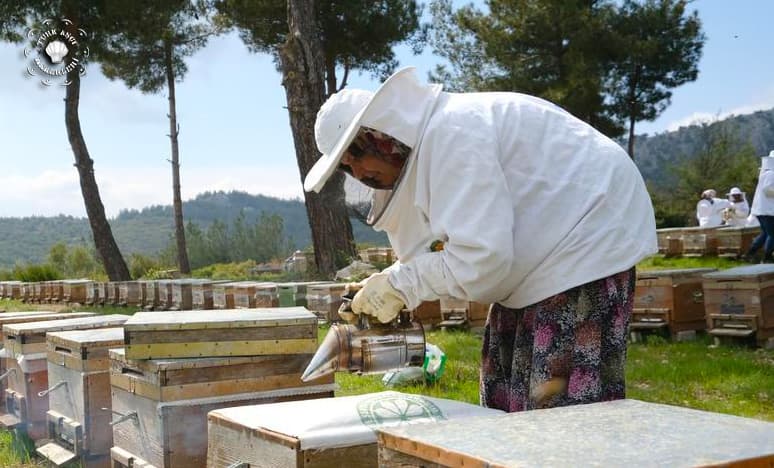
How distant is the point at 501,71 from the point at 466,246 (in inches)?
726

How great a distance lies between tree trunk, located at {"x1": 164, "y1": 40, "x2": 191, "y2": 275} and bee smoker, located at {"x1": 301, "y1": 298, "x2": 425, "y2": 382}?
13.7m

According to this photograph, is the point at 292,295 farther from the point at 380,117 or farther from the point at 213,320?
the point at 380,117

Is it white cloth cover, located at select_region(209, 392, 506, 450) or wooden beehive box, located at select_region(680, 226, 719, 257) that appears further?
wooden beehive box, located at select_region(680, 226, 719, 257)

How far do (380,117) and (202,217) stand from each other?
67.8m

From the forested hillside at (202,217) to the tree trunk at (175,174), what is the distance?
107 ft

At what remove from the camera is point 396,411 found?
1831 millimetres

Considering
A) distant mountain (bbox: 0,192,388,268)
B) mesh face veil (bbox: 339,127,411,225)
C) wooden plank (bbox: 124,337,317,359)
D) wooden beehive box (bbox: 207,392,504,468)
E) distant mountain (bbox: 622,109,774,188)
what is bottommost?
wooden beehive box (bbox: 207,392,504,468)

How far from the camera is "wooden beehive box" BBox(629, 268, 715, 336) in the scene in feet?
17.7

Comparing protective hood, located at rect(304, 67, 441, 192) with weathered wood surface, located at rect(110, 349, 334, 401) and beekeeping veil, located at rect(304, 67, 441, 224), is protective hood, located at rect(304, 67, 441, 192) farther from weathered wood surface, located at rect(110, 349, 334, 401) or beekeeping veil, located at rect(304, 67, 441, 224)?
weathered wood surface, located at rect(110, 349, 334, 401)

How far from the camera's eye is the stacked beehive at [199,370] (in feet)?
8.07

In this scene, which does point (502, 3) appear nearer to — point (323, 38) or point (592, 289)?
point (323, 38)

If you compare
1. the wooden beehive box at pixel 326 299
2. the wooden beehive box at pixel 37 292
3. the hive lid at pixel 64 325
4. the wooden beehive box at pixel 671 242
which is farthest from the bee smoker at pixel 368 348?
the wooden beehive box at pixel 37 292

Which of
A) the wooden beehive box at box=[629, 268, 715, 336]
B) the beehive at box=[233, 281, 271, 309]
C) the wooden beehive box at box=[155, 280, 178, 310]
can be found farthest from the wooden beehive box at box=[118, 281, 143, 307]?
the wooden beehive box at box=[629, 268, 715, 336]

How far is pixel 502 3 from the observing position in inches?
756
